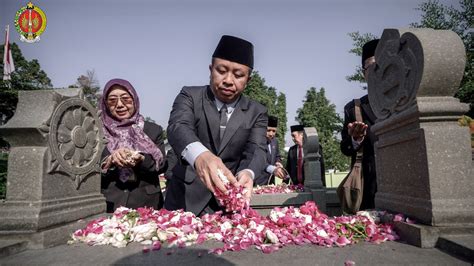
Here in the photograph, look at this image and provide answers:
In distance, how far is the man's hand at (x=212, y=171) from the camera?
2.51 m

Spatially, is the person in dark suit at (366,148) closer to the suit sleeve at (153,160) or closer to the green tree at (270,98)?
the suit sleeve at (153,160)

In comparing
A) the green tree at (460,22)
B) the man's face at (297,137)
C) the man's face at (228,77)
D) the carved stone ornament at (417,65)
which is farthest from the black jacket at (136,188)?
the green tree at (460,22)

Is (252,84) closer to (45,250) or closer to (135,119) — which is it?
(135,119)

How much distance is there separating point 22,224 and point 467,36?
31436 millimetres

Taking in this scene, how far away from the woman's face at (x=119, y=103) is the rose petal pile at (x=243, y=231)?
1904 mm

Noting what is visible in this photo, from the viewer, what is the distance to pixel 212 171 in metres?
2.52

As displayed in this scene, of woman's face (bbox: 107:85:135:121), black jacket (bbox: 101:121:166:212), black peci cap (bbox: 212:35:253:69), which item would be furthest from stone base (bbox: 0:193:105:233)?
black peci cap (bbox: 212:35:253:69)

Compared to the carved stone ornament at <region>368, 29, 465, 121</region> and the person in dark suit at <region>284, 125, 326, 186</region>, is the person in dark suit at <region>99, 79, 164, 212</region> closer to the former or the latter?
the carved stone ornament at <region>368, 29, 465, 121</region>

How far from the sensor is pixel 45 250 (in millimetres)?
2451

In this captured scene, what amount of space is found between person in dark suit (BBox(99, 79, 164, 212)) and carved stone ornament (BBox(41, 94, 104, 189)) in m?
0.33

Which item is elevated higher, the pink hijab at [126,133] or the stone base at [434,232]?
the pink hijab at [126,133]

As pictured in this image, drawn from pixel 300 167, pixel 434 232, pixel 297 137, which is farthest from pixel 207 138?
pixel 297 137

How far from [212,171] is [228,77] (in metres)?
1.20

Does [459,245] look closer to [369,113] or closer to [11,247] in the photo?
[369,113]
